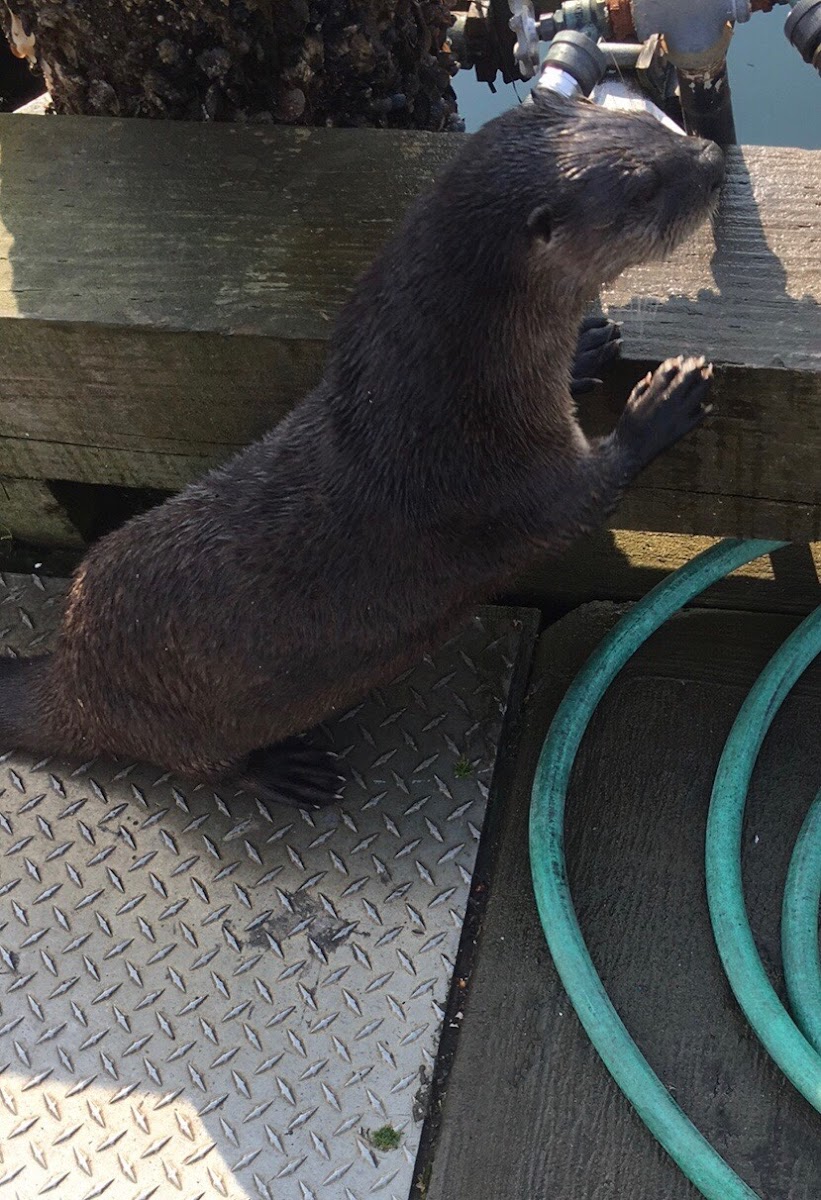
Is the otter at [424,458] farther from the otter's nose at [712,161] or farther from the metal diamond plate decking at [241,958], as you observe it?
the metal diamond plate decking at [241,958]

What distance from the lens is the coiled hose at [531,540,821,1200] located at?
1.82 meters

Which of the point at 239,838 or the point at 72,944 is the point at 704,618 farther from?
the point at 72,944

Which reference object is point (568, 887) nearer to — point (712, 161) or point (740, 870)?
point (740, 870)

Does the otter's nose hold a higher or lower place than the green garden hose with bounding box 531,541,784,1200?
higher

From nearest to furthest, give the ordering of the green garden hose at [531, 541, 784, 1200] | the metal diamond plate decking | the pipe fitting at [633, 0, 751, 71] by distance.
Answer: the pipe fitting at [633, 0, 751, 71]
the green garden hose at [531, 541, 784, 1200]
the metal diamond plate decking

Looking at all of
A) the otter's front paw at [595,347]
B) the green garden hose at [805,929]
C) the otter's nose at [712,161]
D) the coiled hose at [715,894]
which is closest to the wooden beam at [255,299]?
the otter's front paw at [595,347]

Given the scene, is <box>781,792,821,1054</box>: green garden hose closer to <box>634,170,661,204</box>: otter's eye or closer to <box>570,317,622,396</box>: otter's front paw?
<box>570,317,622,396</box>: otter's front paw

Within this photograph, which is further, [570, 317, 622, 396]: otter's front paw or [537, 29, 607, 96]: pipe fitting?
[570, 317, 622, 396]: otter's front paw

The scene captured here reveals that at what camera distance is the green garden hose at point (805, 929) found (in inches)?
74.6

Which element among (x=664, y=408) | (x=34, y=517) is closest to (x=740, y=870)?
(x=664, y=408)

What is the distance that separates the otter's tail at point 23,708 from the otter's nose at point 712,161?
1499 millimetres

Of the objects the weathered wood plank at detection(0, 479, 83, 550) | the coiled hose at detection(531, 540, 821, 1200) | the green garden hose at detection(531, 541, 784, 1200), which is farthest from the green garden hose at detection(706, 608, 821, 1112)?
the weathered wood plank at detection(0, 479, 83, 550)

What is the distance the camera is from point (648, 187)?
1.82 meters

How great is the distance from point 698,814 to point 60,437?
1.46 meters
